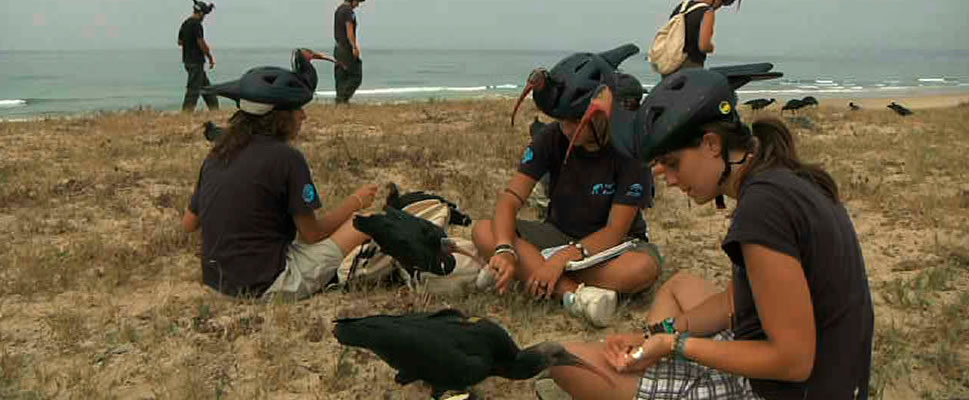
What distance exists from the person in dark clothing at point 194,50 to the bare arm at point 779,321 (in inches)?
420

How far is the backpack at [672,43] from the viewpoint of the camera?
568cm

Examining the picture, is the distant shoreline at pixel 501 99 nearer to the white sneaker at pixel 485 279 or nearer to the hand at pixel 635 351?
the white sneaker at pixel 485 279

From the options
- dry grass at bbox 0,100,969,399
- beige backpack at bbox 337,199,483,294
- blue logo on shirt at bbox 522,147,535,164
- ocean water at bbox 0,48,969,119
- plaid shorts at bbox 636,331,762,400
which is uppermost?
blue logo on shirt at bbox 522,147,535,164

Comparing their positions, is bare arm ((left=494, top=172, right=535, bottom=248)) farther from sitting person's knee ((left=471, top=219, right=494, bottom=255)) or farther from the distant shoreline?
the distant shoreline

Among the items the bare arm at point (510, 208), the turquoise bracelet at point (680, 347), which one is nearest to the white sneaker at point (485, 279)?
the bare arm at point (510, 208)

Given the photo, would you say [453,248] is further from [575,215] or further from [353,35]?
[353,35]

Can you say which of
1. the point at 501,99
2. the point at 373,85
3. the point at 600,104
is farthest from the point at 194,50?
the point at 373,85

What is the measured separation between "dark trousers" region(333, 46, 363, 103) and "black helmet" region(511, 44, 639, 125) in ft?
27.5

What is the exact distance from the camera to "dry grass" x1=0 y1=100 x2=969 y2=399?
10.6ft

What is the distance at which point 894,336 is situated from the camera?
357cm

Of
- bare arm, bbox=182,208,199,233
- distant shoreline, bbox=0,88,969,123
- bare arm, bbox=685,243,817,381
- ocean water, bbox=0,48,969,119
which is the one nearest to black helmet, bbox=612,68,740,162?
bare arm, bbox=685,243,817,381

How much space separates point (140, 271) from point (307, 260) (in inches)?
44.2

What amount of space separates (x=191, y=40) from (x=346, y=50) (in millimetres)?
2225

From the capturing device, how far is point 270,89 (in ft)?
12.0
